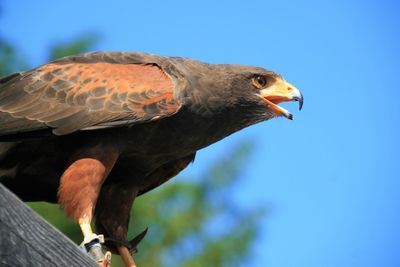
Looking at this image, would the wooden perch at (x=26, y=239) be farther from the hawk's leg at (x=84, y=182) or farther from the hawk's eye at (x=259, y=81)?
the hawk's eye at (x=259, y=81)

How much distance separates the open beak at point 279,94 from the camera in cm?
604

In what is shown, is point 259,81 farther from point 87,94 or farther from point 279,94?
point 87,94

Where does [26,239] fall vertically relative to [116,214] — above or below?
above

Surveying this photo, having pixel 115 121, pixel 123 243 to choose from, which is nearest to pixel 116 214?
pixel 123 243

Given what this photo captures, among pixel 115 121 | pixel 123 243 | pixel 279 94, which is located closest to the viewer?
pixel 115 121

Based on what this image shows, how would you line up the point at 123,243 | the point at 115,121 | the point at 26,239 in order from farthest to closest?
the point at 123,243
the point at 115,121
the point at 26,239

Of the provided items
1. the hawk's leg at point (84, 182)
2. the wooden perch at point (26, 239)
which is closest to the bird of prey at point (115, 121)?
the hawk's leg at point (84, 182)

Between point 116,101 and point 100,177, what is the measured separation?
22.9 inches

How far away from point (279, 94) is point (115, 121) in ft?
4.73

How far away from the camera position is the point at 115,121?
5.40 metres

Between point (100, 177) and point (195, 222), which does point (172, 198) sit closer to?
point (195, 222)

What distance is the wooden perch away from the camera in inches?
101

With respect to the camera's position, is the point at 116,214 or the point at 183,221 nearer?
the point at 116,214

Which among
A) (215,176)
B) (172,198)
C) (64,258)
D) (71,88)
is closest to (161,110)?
(71,88)
